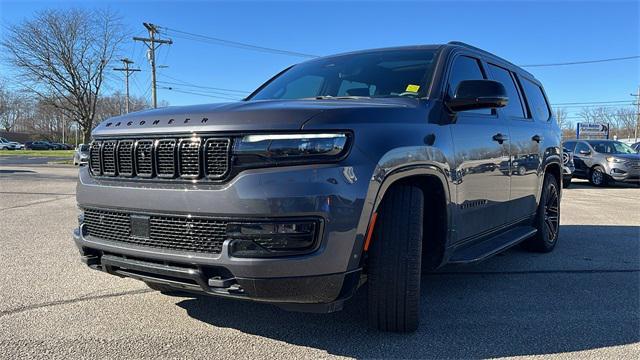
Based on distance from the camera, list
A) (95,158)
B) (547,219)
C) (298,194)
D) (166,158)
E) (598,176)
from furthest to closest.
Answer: (598,176), (547,219), (95,158), (166,158), (298,194)

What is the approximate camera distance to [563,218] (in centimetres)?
821

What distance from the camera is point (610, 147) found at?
16359 millimetres

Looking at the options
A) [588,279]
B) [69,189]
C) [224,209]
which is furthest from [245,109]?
[69,189]

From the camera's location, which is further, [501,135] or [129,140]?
[501,135]

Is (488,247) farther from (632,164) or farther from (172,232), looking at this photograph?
(632,164)

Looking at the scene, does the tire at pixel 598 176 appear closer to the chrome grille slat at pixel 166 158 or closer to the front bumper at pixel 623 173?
the front bumper at pixel 623 173

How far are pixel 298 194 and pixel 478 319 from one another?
1745 mm

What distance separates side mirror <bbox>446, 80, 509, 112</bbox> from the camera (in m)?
3.21

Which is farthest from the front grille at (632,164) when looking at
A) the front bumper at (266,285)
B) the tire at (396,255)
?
the front bumper at (266,285)

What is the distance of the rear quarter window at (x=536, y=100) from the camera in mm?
5227

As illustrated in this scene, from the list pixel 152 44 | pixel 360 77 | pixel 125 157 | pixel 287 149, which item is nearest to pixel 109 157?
pixel 125 157

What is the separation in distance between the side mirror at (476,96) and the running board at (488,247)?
1010 mm

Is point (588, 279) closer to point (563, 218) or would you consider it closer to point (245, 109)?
point (245, 109)

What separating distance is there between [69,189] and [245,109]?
36.5 ft
